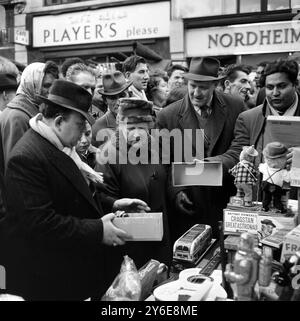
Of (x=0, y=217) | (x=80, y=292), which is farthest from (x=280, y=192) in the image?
(x=0, y=217)

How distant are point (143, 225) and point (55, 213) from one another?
0.39 meters

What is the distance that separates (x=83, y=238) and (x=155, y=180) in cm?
67

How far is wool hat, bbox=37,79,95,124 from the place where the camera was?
5.62 feet

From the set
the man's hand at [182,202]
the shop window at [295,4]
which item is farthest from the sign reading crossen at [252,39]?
the man's hand at [182,202]

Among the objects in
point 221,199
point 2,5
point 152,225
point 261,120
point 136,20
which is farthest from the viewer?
point 136,20

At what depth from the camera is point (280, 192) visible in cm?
168

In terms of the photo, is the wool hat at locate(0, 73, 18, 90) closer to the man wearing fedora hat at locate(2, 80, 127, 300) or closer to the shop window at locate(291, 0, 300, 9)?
the man wearing fedora hat at locate(2, 80, 127, 300)

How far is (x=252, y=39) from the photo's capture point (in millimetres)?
2992

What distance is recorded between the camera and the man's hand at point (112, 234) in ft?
5.50

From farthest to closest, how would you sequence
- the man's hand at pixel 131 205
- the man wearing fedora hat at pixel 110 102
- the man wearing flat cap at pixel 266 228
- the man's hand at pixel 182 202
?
the man wearing fedora hat at pixel 110 102 → the man's hand at pixel 182 202 → the man's hand at pixel 131 205 → the man wearing flat cap at pixel 266 228

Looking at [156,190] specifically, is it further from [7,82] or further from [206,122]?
[7,82]

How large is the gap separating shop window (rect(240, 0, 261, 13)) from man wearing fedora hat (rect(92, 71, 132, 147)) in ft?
4.45

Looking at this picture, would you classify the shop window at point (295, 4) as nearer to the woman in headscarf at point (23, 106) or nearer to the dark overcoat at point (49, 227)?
the woman in headscarf at point (23, 106)
